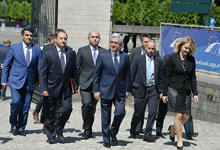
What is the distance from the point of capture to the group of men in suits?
7.07 metres

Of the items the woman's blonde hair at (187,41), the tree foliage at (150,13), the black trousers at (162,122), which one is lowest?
the black trousers at (162,122)

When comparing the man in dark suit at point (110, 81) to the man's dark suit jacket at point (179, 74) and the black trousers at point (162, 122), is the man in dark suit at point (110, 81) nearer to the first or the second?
the man's dark suit jacket at point (179, 74)

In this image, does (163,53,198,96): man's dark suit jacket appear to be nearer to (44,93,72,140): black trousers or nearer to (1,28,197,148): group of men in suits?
(1,28,197,148): group of men in suits

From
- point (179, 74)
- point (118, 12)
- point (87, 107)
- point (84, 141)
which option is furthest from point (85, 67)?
point (118, 12)

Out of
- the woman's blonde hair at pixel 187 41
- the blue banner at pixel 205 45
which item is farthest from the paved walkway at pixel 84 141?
the blue banner at pixel 205 45

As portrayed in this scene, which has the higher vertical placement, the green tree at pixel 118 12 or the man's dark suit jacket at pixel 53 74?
the green tree at pixel 118 12

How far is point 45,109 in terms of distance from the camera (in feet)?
23.9

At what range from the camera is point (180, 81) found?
7113 millimetres

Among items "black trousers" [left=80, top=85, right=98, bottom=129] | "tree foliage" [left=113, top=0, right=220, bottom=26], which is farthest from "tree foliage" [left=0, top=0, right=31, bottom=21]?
"black trousers" [left=80, top=85, right=98, bottom=129]

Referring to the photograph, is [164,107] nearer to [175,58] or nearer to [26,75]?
[175,58]

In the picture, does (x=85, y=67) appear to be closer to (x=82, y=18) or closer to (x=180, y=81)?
(x=180, y=81)

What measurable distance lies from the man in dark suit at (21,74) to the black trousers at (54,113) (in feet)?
2.20

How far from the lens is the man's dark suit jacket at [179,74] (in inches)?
280

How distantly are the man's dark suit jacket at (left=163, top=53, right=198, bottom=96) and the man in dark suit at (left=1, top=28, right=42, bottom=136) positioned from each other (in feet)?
7.68
